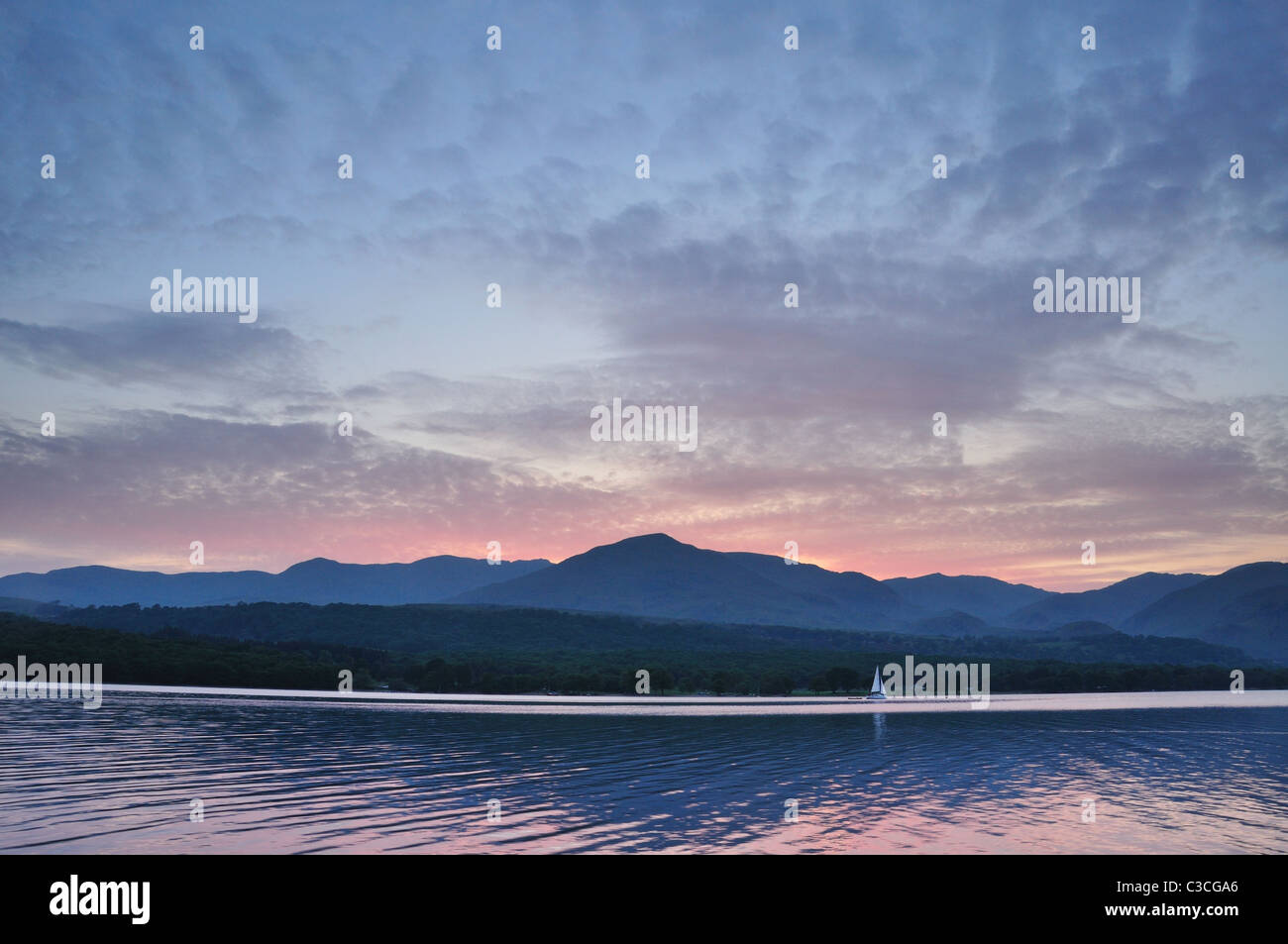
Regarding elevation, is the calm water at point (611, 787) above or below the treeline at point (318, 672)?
above

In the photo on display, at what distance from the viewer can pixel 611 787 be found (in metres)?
52.3

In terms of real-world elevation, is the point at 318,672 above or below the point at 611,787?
below

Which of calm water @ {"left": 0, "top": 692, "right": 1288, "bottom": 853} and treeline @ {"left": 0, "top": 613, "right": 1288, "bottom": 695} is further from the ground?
calm water @ {"left": 0, "top": 692, "right": 1288, "bottom": 853}

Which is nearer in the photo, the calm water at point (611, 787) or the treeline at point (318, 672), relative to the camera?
the calm water at point (611, 787)

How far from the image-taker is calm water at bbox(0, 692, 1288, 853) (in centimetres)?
3703

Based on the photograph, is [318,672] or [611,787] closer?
[611,787]

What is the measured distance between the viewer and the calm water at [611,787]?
121 feet

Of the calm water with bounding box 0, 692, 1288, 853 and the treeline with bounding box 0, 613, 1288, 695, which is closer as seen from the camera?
the calm water with bounding box 0, 692, 1288, 853
